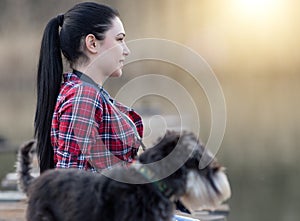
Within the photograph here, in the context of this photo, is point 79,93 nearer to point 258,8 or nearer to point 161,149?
point 161,149

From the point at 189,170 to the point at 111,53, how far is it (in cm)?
47

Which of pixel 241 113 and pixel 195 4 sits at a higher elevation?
pixel 195 4

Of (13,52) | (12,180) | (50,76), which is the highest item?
(13,52)

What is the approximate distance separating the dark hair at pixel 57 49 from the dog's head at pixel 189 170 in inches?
16.0

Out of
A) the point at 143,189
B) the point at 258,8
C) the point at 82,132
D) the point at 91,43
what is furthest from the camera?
the point at 258,8

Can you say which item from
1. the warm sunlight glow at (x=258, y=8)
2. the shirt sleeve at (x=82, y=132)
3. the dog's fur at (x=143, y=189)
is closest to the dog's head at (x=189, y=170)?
the dog's fur at (x=143, y=189)

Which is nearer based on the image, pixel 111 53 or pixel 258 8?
pixel 111 53

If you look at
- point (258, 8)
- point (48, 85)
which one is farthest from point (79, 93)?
point (258, 8)

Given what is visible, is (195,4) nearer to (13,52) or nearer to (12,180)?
(13,52)

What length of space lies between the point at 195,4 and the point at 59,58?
7.07 m

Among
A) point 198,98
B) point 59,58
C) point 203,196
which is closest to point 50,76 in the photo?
point 59,58

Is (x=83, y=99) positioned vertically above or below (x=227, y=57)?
below

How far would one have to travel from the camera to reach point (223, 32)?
927cm

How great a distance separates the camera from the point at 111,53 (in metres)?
2.12
